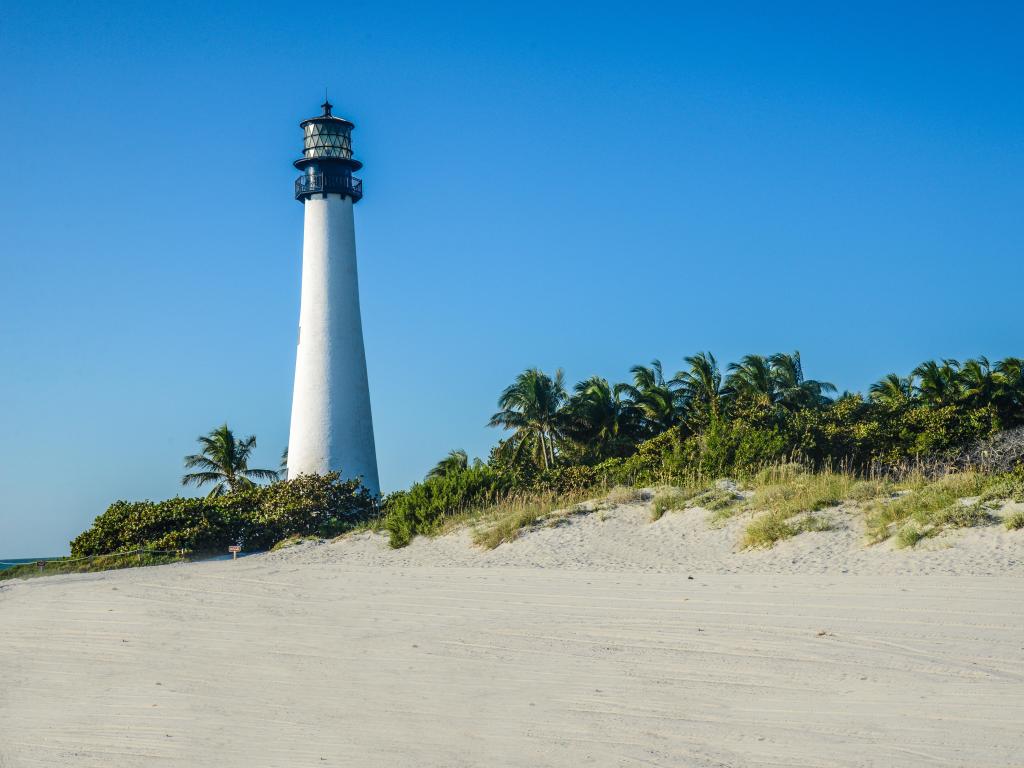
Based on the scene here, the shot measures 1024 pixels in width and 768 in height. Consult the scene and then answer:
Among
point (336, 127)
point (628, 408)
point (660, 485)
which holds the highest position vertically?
point (336, 127)

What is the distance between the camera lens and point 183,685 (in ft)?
30.1

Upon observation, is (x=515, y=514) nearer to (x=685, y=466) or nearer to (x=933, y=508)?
(x=685, y=466)

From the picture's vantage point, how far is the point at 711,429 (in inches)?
940

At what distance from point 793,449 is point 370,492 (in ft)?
44.9

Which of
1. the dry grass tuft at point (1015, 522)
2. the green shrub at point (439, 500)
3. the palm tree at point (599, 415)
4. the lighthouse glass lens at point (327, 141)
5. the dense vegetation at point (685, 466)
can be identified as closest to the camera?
the dry grass tuft at point (1015, 522)

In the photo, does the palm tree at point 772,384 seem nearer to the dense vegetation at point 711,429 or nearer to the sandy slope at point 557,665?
the dense vegetation at point 711,429

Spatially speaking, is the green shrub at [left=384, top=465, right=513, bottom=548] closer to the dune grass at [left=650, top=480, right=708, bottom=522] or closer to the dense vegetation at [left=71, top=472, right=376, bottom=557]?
the dense vegetation at [left=71, top=472, right=376, bottom=557]

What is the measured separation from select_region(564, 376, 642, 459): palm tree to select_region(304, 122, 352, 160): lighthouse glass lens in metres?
A: 12.9

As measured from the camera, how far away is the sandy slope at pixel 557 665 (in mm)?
6836

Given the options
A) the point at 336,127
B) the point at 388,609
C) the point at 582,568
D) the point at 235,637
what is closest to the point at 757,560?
the point at 582,568

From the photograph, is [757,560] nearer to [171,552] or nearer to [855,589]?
[855,589]

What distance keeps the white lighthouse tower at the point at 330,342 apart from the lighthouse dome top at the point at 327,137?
0.27ft

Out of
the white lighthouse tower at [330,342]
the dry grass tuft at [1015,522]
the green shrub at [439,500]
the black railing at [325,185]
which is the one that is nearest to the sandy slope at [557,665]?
the dry grass tuft at [1015,522]

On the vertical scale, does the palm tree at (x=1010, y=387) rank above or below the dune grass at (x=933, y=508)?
above
